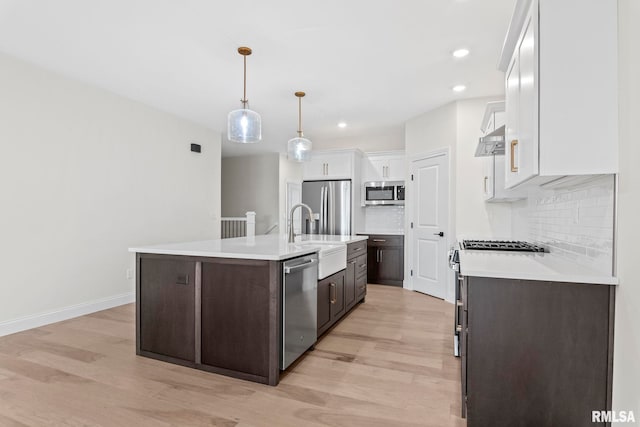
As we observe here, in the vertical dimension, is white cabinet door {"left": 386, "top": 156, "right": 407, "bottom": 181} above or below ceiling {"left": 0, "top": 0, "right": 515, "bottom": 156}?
below

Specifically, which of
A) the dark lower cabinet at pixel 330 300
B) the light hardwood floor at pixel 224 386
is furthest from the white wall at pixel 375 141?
the light hardwood floor at pixel 224 386

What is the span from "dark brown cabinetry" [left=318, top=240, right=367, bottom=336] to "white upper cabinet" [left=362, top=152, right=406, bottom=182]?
5.87 feet

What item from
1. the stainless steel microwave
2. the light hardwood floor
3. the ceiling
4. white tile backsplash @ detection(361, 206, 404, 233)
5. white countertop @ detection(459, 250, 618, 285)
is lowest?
the light hardwood floor

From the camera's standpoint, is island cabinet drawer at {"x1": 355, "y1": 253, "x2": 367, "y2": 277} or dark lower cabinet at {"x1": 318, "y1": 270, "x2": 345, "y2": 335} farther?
island cabinet drawer at {"x1": 355, "y1": 253, "x2": 367, "y2": 277}

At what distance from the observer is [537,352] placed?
4.96 ft

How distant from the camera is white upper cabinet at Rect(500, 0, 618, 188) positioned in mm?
1400

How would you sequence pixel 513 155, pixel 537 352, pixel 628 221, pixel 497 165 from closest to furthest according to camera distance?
1. pixel 628 221
2. pixel 537 352
3. pixel 513 155
4. pixel 497 165

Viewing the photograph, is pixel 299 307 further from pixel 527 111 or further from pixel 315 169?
pixel 315 169

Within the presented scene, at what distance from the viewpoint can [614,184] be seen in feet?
4.76

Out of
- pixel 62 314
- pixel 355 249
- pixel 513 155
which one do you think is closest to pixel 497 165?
pixel 513 155

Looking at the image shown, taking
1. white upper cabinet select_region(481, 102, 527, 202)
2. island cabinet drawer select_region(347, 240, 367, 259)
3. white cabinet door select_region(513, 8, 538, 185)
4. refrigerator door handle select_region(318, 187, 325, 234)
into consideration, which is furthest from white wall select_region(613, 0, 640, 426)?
refrigerator door handle select_region(318, 187, 325, 234)

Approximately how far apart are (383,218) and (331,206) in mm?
1018

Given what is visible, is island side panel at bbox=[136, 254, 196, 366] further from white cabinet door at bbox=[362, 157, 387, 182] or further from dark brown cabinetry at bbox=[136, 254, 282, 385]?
white cabinet door at bbox=[362, 157, 387, 182]

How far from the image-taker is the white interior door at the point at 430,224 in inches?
182
